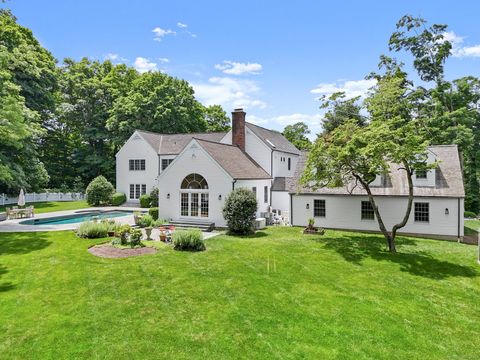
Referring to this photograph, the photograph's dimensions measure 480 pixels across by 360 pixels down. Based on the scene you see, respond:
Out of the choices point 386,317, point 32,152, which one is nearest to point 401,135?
point 386,317

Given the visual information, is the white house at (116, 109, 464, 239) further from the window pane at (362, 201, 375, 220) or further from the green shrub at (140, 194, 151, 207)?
the green shrub at (140, 194, 151, 207)

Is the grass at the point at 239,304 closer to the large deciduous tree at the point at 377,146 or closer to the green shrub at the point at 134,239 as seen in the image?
the green shrub at the point at 134,239

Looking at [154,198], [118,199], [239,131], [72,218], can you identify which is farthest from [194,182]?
[118,199]

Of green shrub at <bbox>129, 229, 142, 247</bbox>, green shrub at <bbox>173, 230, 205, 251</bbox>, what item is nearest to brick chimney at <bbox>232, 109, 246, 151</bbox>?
green shrub at <bbox>173, 230, 205, 251</bbox>

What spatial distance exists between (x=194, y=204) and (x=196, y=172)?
2.26 metres

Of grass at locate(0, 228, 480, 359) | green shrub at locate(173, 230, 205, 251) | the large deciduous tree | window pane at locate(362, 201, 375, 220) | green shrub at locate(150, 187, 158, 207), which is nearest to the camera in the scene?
grass at locate(0, 228, 480, 359)

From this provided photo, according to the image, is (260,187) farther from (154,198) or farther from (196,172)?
(154,198)

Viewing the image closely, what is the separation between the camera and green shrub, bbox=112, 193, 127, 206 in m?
33.7

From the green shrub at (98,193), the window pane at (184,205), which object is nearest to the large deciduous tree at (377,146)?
the window pane at (184,205)

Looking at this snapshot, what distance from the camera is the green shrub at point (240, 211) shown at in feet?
62.0

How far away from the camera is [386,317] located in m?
8.73

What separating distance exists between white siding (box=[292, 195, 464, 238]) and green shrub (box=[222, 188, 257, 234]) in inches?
170

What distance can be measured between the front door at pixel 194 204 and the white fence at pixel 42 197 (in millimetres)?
22990

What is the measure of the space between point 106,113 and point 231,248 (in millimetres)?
37358
